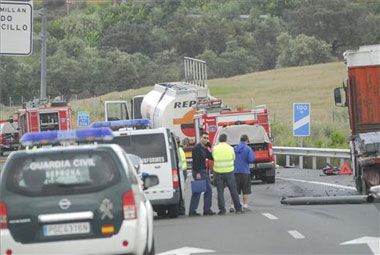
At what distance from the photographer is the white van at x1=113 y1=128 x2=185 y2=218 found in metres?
20.4

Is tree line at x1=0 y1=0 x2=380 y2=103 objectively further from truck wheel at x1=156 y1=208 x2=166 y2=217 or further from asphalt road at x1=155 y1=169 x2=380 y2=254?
asphalt road at x1=155 y1=169 x2=380 y2=254

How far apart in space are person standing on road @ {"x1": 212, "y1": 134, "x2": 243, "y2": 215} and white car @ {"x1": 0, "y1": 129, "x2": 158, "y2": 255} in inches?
383

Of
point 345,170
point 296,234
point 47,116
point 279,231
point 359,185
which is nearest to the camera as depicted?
point 296,234

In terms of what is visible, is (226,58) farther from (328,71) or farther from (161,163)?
(161,163)

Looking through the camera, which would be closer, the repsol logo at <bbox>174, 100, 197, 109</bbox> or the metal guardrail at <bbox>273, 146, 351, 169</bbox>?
the metal guardrail at <bbox>273, 146, 351, 169</bbox>

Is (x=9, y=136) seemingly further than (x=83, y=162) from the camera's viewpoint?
Yes

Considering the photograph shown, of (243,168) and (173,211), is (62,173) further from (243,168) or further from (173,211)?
(243,168)

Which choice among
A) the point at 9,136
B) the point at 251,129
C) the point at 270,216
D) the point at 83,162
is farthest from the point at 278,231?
the point at 9,136

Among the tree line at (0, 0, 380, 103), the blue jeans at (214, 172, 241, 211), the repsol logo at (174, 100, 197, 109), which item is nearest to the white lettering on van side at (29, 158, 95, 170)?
the blue jeans at (214, 172, 241, 211)

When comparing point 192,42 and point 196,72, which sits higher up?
point 192,42

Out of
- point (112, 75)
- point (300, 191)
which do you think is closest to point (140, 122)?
point (300, 191)

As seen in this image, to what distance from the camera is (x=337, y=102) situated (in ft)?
76.7

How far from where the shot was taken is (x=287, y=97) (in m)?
82.6

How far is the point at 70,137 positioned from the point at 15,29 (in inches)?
175
